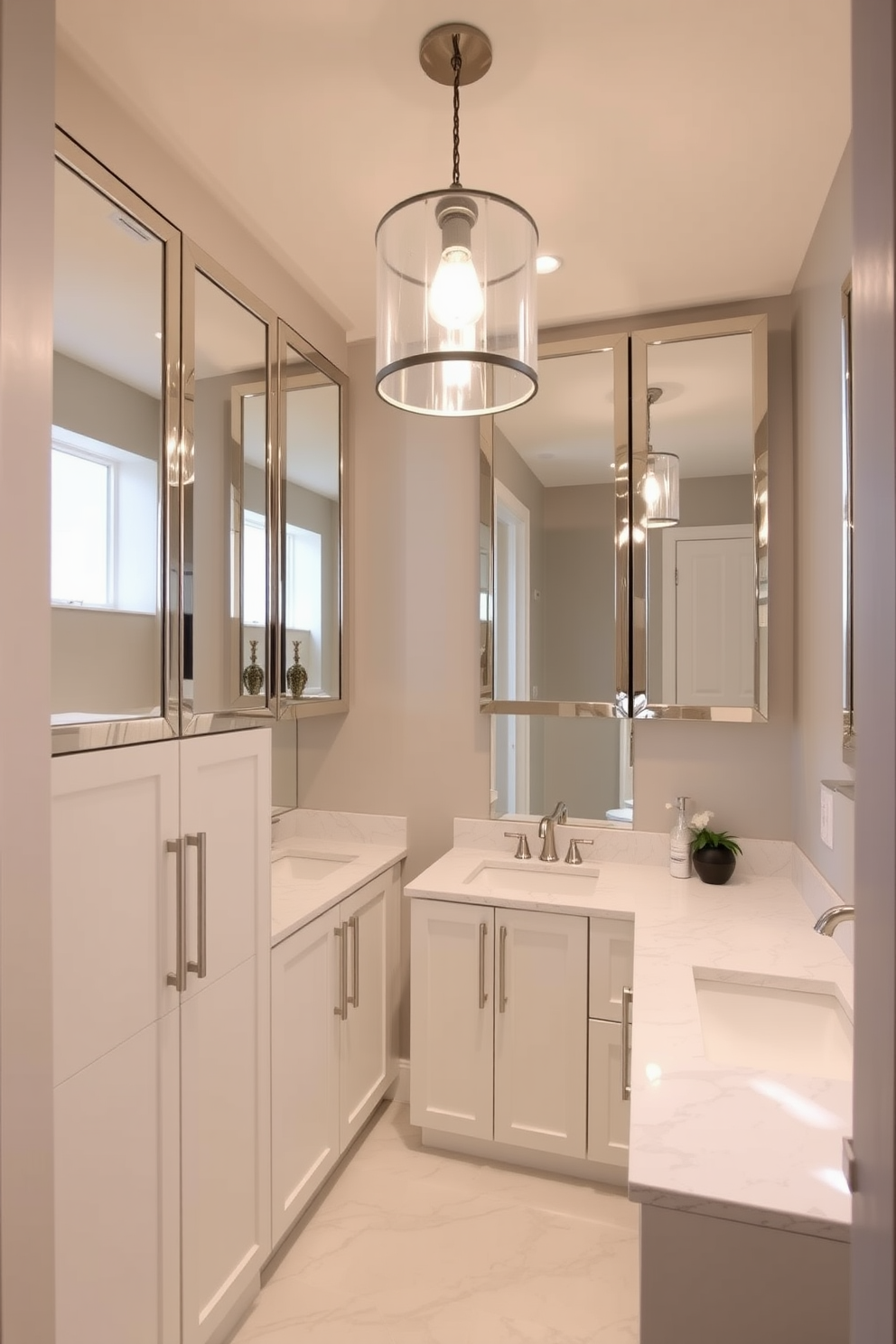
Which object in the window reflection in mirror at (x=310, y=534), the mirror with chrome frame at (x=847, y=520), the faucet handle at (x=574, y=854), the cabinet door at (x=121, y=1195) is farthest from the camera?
the faucet handle at (x=574, y=854)

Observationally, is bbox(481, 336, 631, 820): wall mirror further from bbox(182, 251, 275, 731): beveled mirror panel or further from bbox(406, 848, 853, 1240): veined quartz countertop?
bbox(182, 251, 275, 731): beveled mirror panel

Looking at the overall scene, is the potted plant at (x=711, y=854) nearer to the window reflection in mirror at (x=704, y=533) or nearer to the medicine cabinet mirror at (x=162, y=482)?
the window reflection in mirror at (x=704, y=533)

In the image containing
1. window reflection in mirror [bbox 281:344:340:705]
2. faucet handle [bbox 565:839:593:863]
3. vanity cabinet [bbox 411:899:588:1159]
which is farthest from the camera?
faucet handle [bbox 565:839:593:863]

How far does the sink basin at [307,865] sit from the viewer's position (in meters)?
2.67

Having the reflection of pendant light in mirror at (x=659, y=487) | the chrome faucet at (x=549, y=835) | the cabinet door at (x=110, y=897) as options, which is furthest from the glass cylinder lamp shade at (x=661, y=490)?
the cabinet door at (x=110, y=897)

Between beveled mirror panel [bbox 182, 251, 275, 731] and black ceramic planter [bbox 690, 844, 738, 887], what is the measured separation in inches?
54.4

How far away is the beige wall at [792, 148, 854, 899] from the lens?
5.95 ft

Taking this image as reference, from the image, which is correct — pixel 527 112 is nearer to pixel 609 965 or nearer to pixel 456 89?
pixel 456 89

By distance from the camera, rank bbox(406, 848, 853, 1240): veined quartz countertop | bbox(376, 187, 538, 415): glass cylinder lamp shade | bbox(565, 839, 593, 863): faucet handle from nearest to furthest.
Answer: bbox(406, 848, 853, 1240): veined quartz countertop
bbox(376, 187, 538, 415): glass cylinder lamp shade
bbox(565, 839, 593, 863): faucet handle

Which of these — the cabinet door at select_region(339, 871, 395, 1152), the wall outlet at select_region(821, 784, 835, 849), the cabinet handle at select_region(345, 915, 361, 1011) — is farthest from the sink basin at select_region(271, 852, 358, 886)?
the wall outlet at select_region(821, 784, 835, 849)

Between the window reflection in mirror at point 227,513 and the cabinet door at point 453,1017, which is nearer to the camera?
the window reflection in mirror at point 227,513

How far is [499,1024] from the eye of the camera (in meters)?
2.30

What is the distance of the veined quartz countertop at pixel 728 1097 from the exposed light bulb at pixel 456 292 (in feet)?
4.31

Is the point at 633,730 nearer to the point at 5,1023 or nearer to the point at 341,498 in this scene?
the point at 341,498
